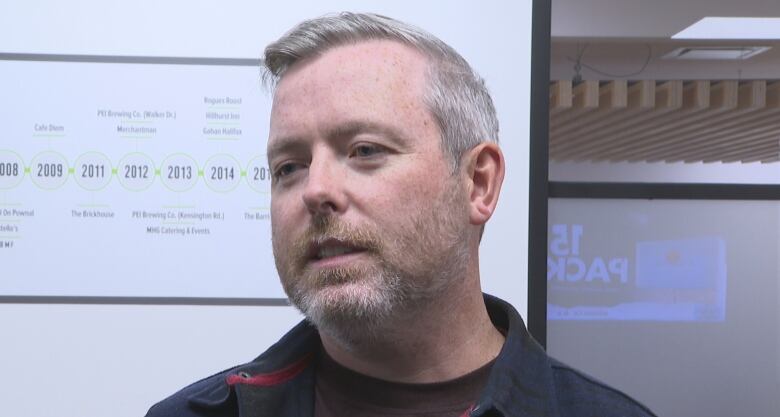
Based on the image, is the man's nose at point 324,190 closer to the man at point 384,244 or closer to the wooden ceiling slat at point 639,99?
the man at point 384,244

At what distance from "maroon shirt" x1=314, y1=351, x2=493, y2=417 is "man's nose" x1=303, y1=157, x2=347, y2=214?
0.24 metres

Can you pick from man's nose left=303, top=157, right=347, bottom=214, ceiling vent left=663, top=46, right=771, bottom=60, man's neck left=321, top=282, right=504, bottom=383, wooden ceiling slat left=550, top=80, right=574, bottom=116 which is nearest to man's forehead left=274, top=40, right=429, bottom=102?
man's nose left=303, top=157, right=347, bottom=214

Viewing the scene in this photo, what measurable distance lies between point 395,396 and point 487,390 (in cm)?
12

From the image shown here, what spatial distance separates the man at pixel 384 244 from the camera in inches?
41.9

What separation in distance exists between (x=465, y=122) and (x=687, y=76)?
1.87 m

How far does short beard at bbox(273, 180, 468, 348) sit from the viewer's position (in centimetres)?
105

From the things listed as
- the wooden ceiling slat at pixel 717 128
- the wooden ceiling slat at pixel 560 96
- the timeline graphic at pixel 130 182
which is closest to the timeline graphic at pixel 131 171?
the timeline graphic at pixel 130 182

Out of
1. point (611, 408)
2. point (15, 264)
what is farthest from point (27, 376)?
point (611, 408)

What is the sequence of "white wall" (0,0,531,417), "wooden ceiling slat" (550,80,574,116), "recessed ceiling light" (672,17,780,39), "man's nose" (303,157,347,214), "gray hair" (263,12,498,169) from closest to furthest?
"man's nose" (303,157,347,214) < "gray hair" (263,12,498,169) < "white wall" (0,0,531,417) < "wooden ceiling slat" (550,80,574,116) < "recessed ceiling light" (672,17,780,39)

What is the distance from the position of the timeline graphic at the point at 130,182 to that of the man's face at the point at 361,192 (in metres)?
1.44

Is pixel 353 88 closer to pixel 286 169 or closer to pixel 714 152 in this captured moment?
pixel 286 169

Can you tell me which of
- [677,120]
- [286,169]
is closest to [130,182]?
[286,169]

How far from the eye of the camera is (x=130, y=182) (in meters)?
2.56

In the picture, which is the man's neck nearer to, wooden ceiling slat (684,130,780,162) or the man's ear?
the man's ear
